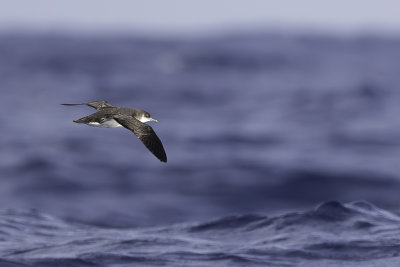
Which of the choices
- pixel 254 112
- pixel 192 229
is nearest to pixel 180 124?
pixel 254 112

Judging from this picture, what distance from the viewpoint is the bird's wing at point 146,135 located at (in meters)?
11.9

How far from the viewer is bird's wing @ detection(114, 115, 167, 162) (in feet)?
38.9

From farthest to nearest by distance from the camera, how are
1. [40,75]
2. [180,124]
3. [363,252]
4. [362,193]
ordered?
[40,75]
[180,124]
[362,193]
[363,252]

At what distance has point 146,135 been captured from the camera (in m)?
12.1

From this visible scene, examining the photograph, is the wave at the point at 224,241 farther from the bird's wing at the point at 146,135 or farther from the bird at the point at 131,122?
the bird's wing at the point at 146,135

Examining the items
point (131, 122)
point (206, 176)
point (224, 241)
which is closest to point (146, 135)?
point (131, 122)

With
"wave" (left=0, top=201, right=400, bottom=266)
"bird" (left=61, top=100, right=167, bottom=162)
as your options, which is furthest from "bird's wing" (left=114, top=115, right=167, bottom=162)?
"wave" (left=0, top=201, right=400, bottom=266)

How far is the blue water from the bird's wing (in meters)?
3.89

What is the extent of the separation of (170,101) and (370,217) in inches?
2003

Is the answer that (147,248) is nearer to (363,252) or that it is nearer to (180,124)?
(363,252)

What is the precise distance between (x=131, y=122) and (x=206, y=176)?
23260mm

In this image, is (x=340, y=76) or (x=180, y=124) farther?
(x=340, y=76)

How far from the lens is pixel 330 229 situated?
17.8 meters

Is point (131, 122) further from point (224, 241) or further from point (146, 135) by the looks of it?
point (224, 241)
